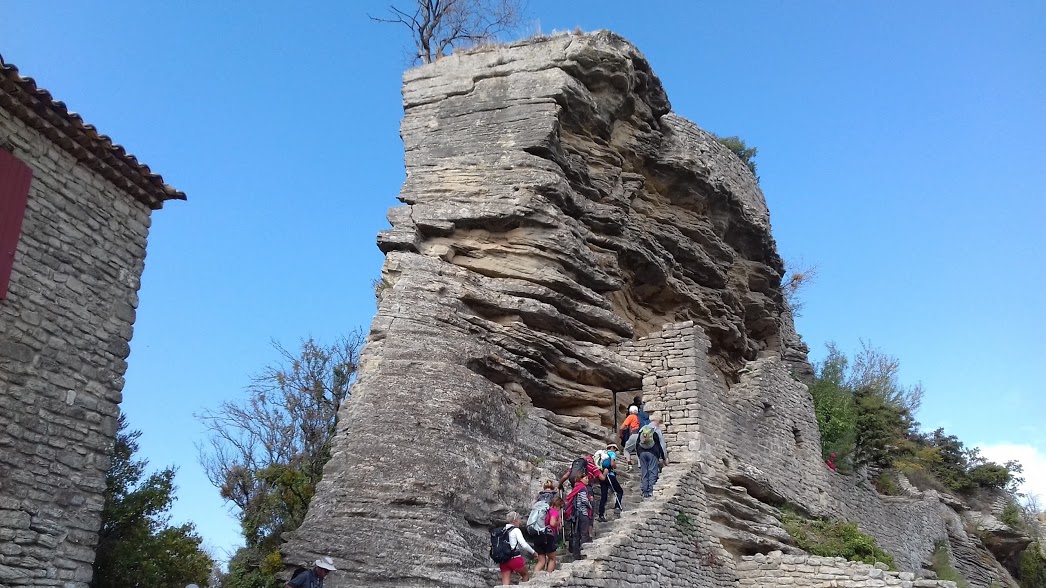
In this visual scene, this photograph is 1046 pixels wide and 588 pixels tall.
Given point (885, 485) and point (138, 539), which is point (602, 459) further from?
point (885, 485)

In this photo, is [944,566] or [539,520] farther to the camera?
[944,566]

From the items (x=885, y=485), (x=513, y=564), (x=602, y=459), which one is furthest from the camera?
(x=885, y=485)

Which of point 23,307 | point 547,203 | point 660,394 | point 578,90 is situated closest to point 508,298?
point 547,203

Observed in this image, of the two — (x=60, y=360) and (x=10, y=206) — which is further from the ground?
(x=10, y=206)

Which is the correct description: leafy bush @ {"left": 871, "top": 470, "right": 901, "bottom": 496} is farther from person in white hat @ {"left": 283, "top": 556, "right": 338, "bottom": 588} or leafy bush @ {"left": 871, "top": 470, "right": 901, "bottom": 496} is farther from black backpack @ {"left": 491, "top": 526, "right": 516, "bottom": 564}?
person in white hat @ {"left": 283, "top": 556, "right": 338, "bottom": 588}

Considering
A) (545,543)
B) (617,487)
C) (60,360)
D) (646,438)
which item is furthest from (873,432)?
(60,360)

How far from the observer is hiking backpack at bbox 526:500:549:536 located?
33.3 feet

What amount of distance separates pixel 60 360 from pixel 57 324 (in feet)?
1.28

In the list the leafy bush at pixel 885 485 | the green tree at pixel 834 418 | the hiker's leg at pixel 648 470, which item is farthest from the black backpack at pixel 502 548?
the leafy bush at pixel 885 485

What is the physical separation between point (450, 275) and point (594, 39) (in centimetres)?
555

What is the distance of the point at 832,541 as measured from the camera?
14617 mm

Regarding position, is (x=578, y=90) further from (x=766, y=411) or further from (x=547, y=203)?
(x=766, y=411)

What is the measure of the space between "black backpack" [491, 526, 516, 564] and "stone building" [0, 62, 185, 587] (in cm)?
433

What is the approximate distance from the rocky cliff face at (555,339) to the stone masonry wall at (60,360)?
2.39 metres
